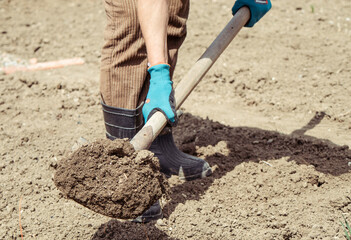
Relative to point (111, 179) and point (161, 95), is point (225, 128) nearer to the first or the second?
point (161, 95)

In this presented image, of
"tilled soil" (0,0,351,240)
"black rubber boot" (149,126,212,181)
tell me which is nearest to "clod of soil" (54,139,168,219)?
"tilled soil" (0,0,351,240)

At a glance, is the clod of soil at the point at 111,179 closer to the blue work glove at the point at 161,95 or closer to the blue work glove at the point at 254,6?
the blue work glove at the point at 161,95

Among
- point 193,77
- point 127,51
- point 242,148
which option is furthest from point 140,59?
point 242,148

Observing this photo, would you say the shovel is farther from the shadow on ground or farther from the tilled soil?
the shadow on ground

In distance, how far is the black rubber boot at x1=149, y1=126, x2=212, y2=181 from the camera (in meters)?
2.93

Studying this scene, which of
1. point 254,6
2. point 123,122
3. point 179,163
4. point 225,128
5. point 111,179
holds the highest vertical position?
point 254,6

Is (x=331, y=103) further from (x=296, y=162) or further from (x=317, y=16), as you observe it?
(x=317, y=16)

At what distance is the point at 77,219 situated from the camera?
256 centimetres

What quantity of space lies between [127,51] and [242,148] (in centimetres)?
118

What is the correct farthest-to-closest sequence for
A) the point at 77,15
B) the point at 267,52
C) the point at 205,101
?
the point at 77,15
the point at 267,52
the point at 205,101

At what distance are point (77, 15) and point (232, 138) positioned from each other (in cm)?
366

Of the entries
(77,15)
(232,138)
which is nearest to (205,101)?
(232,138)

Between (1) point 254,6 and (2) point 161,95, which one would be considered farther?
(1) point 254,6

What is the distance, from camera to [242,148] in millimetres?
3227
